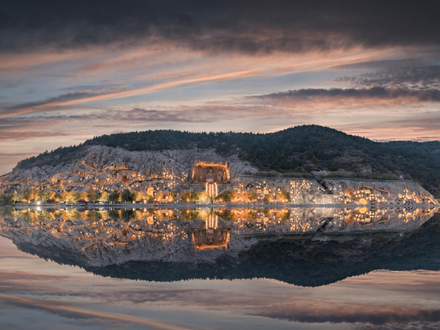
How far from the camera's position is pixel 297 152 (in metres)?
145

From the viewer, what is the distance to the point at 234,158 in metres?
144

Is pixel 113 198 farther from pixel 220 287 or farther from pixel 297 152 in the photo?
pixel 220 287

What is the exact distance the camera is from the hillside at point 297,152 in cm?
12681

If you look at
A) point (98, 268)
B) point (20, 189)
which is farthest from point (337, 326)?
point (20, 189)

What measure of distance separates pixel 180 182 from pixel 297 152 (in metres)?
50.3

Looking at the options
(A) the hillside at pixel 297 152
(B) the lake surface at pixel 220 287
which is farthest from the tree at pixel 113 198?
(B) the lake surface at pixel 220 287

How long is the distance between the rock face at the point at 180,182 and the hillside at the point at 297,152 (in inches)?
247

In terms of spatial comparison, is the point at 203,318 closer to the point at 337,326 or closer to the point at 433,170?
the point at 337,326

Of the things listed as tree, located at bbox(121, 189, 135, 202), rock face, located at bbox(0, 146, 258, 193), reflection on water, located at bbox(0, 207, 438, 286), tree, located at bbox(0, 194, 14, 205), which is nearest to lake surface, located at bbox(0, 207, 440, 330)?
reflection on water, located at bbox(0, 207, 438, 286)

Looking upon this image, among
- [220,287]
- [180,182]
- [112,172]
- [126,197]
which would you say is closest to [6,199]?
[126,197]

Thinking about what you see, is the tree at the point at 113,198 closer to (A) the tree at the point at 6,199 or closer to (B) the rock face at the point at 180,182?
(B) the rock face at the point at 180,182

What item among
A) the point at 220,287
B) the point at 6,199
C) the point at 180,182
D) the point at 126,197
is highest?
the point at 180,182

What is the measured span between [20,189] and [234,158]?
69.6 metres

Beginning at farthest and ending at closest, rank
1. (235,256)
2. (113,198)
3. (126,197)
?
(126,197)
(113,198)
(235,256)
